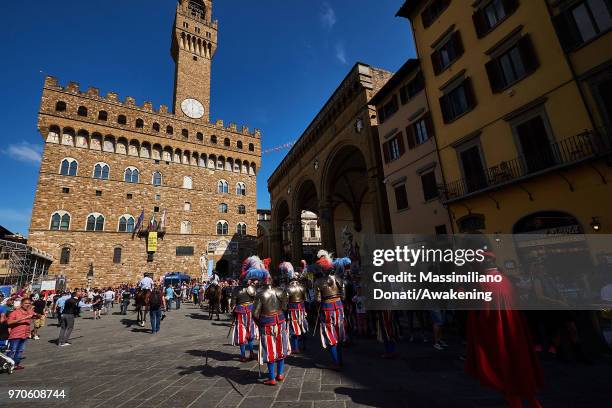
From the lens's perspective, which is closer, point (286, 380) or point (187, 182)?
point (286, 380)

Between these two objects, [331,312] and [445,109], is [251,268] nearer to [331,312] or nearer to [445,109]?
[331,312]

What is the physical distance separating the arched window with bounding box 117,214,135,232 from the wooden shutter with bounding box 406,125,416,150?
2973cm

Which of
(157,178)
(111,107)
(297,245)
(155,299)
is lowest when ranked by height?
(155,299)

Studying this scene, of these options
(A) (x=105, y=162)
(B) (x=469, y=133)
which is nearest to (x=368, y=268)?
(B) (x=469, y=133)

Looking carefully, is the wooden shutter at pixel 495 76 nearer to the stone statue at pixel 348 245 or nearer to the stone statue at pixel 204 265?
the stone statue at pixel 348 245

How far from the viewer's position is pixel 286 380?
474 centimetres

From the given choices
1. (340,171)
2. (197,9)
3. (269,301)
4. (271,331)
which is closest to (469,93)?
(269,301)

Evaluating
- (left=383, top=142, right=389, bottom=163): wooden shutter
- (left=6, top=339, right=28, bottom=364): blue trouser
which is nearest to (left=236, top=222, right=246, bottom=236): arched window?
(left=383, top=142, right=389, bottom=163): wooden shutter

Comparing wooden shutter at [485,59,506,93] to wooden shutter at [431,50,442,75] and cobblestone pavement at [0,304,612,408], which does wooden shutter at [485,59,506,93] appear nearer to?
wooden shutter at [431,50,442,75]

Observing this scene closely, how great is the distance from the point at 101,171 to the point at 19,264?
12.1 metres

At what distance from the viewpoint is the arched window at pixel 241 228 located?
36312 millimetres

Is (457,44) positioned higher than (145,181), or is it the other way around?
(145,181)

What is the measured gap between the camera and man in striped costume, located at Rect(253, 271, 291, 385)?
459 centimetres

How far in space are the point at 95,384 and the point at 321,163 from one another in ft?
65.4
